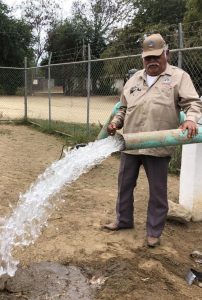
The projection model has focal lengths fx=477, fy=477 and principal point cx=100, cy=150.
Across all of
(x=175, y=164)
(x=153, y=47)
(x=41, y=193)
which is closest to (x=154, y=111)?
(x=153, y=47)

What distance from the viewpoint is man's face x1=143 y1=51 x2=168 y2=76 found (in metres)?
3.86

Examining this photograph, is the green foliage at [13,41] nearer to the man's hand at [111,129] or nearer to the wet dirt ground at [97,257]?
the wet dirt ground at [97,257]

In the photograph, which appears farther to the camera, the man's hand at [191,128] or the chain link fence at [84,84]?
the chain link fence at [84,84]

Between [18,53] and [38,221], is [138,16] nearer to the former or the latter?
[18,53]

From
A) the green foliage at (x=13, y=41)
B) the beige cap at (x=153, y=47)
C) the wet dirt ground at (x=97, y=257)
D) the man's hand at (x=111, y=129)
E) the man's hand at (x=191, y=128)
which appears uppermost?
the green foliage at (x=13, y=41)

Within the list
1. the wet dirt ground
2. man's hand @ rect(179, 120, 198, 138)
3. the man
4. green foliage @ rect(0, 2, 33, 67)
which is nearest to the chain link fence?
the man

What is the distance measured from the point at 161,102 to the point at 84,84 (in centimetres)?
829

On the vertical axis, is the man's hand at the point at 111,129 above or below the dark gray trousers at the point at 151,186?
above

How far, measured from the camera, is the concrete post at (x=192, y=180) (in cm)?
475

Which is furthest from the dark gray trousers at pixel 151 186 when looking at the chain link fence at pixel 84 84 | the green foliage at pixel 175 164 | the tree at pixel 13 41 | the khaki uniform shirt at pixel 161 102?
the tree at pixel 13 41

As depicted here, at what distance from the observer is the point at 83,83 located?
12.0m

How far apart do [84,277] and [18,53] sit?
32741mm

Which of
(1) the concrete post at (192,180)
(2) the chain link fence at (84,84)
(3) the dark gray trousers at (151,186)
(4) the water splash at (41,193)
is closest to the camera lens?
(4) the water splash at (41,193)

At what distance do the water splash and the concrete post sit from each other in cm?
114
